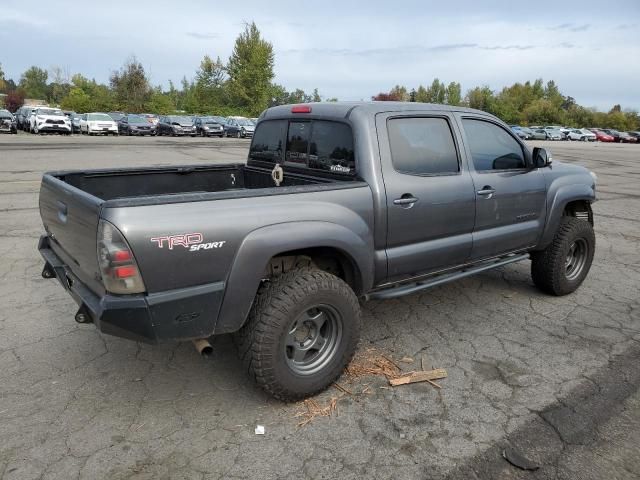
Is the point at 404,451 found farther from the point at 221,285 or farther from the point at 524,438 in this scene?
the point at 221,285

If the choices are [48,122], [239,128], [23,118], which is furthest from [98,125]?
[239,128]

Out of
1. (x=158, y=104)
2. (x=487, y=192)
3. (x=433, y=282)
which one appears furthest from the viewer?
(x=158, y=104)

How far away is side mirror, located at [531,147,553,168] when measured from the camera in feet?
14.0

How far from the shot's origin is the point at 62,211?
2984 millimetres

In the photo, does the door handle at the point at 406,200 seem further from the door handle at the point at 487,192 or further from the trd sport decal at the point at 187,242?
the trd sport decal at the point at 187,242

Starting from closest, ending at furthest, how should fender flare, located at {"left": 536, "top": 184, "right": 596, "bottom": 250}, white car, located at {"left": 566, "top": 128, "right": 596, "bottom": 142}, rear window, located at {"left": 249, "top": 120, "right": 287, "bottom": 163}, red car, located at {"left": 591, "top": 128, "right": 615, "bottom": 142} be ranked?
rear window, located at {"left": 249, "top": 120, "right": 287, "bottom": 163} → fender flare, located at {"left": 536, "top": 184, "right": 596, "bottom": 250} → white car, located at {"left": 566, "top": 128, "right": 596, "bottom": 142} → red car, located at {"left": 591, "top": 128, "right": 615, "bottom": 142}

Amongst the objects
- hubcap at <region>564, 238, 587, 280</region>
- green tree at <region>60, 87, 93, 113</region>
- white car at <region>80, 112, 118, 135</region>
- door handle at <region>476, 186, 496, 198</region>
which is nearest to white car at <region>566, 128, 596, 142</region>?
white car at <region>80, 112, 118, 135</region>

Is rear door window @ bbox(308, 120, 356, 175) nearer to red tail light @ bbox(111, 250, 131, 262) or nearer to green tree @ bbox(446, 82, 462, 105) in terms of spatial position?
red tail light @ bbox(111, 250, 131, 262)

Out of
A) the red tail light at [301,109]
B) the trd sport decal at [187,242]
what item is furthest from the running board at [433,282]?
the red tail light at [301,109]

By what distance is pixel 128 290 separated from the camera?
2.40m

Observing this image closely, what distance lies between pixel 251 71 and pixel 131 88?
1365 cm

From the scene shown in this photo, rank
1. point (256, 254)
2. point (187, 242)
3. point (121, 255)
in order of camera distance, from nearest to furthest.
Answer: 1. point (121, 255)
2. point (187, 242)
3. point (256, 254)

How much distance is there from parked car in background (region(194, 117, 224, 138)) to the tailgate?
32520mm

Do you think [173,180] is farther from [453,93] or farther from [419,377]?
[453,93]
